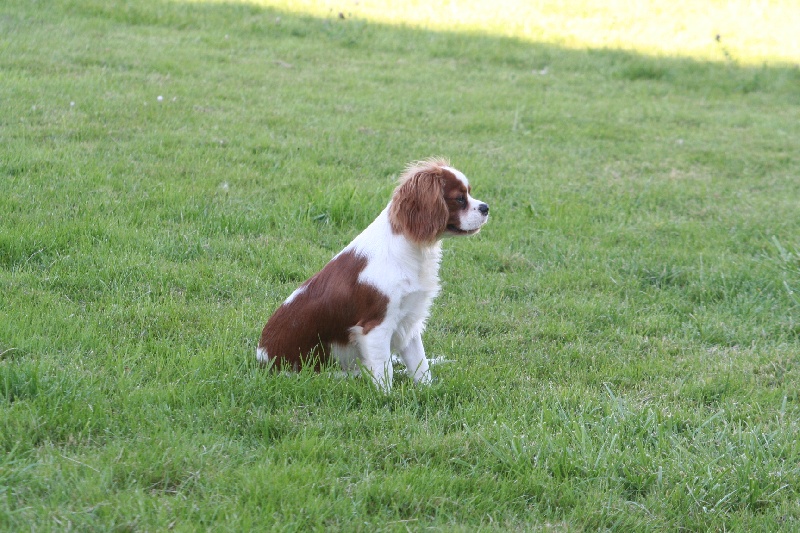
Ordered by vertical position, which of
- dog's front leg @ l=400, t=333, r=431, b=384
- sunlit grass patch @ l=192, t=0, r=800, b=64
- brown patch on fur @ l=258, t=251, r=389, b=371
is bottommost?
dog's front leg @ l=400, t=333, r=431, b=384

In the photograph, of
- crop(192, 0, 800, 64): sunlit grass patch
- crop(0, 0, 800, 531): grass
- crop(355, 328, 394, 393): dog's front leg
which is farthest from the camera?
crop(192, 0, 800, 64): sunlit grass patch

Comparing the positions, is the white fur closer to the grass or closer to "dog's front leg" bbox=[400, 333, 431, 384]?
"dog's front leg" bbox=[400, 333, 431, 384]

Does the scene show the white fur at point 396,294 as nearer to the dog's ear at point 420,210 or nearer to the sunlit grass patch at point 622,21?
the dog's ear at point 420,210

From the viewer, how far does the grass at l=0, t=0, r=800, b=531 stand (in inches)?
131

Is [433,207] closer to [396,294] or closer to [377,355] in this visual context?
[396,294]

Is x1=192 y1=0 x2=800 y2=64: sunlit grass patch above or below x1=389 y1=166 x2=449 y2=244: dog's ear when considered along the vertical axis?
above

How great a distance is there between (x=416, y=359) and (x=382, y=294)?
0.46m

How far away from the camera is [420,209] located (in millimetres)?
4348

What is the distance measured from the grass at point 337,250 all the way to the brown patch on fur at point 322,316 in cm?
19

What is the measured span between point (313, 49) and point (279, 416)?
8680mm

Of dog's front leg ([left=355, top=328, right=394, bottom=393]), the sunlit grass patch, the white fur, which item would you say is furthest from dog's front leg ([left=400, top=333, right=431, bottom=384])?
the sunlit grass patch

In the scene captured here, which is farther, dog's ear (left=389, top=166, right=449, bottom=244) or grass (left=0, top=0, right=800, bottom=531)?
dog's ear (left=389, top=166, right=449, bottom=244)

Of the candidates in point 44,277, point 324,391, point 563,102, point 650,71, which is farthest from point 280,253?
point 650,71

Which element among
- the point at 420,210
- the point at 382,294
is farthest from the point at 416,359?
the point at 420,210
